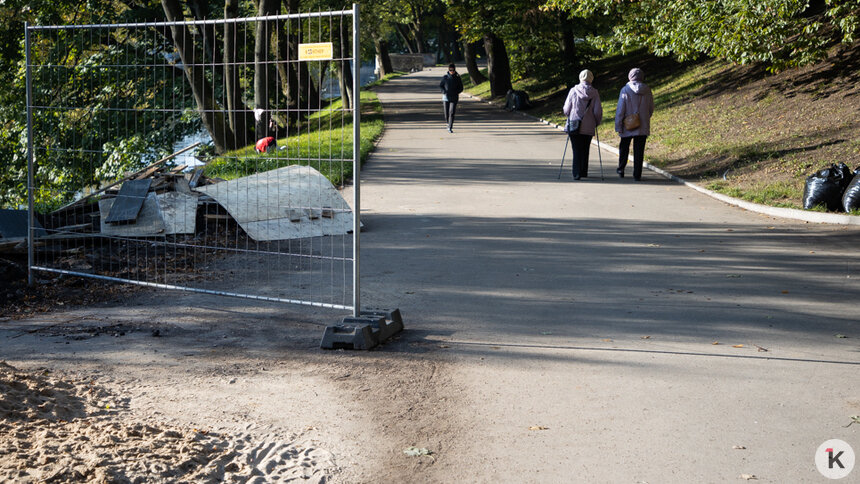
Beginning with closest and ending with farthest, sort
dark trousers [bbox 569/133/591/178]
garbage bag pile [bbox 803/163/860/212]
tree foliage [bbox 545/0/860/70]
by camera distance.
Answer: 1. garbage bag pile [bbox 803/163/860/212]
2. dark trousers [bbox 569/133/591/178]
3. tree foliage [bbox 545/0/860/70]

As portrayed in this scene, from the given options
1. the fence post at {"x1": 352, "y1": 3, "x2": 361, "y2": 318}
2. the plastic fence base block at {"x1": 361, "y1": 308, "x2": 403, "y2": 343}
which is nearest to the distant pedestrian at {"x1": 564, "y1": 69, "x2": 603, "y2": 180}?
the plastic fence base block at {"x1": 361, "y1": 308, "x2": 403, "y2": 343}

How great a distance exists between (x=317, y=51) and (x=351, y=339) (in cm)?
209

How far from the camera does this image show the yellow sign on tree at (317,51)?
6.19 m

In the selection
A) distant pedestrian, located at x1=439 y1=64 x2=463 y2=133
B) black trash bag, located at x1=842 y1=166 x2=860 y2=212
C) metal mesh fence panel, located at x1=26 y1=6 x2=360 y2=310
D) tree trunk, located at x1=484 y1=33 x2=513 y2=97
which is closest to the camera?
metal mesh fence panel, located at x1=26 y1=6 x2=360 y2=310

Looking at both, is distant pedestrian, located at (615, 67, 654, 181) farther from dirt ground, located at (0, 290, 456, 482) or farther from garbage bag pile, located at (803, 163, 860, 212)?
dirt ground, located at (0, 290, 456, 482)

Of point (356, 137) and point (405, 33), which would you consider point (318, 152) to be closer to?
point (356, 137)

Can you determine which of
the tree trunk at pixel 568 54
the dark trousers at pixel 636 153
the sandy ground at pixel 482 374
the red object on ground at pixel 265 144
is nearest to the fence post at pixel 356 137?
the sandy ground at pixel 482 374

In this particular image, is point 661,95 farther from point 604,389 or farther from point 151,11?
point 604,389

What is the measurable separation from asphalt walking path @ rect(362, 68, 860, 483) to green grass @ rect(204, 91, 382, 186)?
3.99 feet

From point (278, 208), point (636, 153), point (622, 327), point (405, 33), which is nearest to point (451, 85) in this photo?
point (636, 153)

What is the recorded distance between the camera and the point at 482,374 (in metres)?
5.77

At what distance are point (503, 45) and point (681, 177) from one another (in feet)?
74.3

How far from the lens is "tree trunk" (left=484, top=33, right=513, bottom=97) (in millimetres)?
37531

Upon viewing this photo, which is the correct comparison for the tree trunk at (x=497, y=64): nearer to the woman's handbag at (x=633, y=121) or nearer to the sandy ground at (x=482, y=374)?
the woman's handbag at (x=633, y=121)
